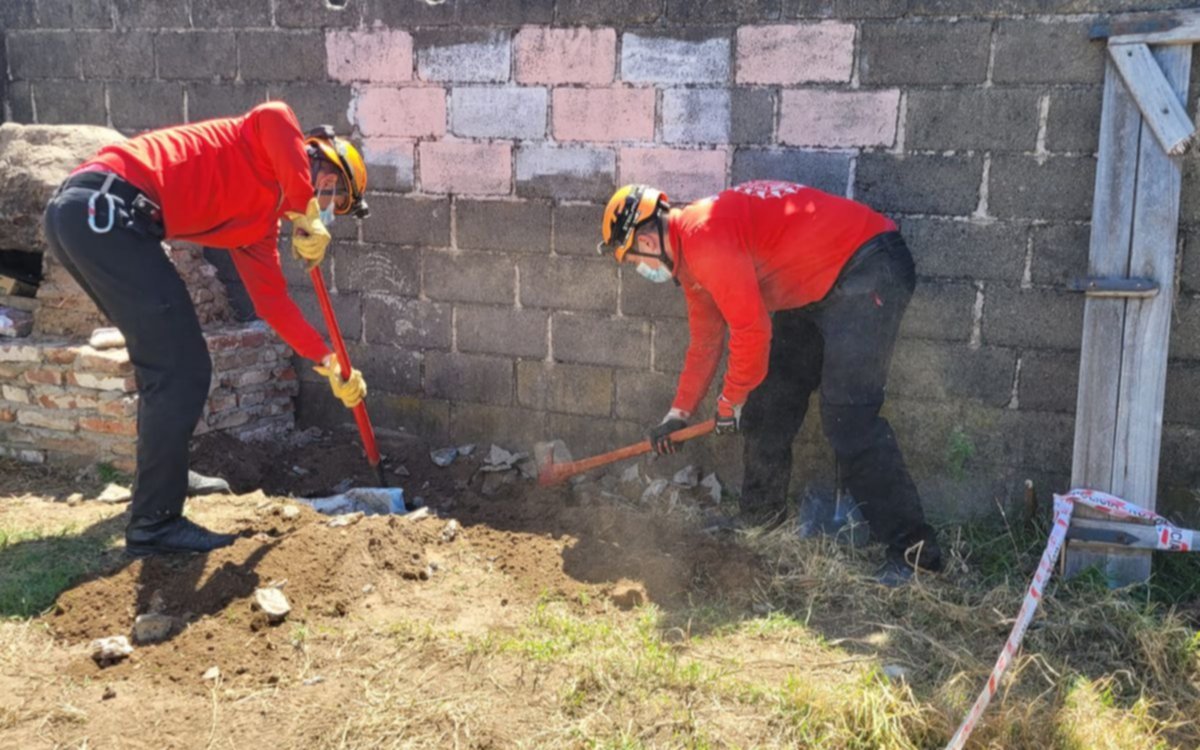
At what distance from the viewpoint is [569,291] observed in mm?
5023

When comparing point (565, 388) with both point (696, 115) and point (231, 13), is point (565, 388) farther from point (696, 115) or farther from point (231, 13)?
point (231, 13)

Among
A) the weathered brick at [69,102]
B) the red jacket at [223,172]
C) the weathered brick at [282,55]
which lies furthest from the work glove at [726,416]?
the weathered brick at [69,102]

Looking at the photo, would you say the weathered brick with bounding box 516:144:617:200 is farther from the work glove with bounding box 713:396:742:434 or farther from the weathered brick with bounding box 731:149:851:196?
the work glove with bounding box 713:396:742:434

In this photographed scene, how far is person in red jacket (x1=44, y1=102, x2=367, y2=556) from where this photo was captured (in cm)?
379

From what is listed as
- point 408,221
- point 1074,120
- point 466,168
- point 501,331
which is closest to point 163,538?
point 501,331

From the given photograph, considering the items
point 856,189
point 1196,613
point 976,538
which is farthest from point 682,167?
point 1196,613

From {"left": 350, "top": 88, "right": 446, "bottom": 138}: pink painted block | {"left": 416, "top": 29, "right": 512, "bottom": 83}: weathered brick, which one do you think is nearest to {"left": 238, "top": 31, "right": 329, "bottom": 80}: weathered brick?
{"left": 350, "top": 88, "right": 446, "bottom": 138}: pink painted block

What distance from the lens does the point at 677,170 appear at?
4.70 m

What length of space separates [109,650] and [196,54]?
3534 mm

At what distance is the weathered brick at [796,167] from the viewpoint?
175 inches

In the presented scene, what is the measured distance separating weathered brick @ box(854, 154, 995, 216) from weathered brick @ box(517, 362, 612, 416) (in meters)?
1.56

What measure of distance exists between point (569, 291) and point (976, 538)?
2233 mm

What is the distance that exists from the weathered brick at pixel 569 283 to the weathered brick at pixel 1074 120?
204cm

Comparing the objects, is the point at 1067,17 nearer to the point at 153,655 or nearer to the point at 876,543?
the point at 876,543
